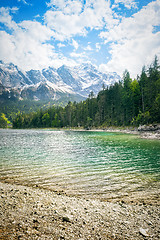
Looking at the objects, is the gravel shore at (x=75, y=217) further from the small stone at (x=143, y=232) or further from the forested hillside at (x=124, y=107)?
the forested hillside at (x=124, y=107)

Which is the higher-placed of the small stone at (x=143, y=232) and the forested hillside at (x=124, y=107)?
the forested hillside at (x=124, y=107)

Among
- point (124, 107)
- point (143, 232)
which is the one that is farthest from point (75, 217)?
point (124, 107)

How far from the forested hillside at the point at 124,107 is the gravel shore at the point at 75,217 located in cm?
5767

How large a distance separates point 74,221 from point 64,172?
7537 millimetres

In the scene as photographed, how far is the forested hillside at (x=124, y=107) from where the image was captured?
6606 cm

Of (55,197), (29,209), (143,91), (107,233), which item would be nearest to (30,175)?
(55,197)

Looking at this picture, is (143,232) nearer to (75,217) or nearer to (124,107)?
(75,217)

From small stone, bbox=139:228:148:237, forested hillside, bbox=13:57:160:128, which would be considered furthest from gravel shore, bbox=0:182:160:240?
forested hillside, bbox=13:57:160:128

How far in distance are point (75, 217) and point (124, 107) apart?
86.6 metres

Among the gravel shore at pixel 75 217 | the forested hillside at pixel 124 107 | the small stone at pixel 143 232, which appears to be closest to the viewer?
the gravel shore at pixel 75 217

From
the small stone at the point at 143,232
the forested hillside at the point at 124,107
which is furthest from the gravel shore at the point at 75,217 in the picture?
the forested hillside at the point at 124,107

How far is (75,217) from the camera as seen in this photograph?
577 centimetres

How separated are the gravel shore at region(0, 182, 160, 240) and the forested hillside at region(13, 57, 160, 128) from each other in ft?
189

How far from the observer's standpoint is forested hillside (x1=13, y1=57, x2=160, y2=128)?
217ft
